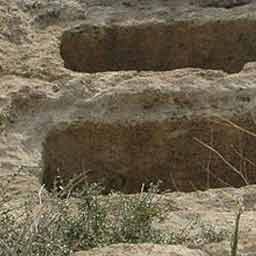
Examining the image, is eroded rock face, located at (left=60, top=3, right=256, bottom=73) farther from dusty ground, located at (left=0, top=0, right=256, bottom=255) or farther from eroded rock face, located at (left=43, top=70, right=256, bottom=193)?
eroded rock face, located at (left=43, top=70, right=256, bottom=193)

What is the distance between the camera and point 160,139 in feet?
18.1

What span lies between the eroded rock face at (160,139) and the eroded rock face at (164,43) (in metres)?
0.94

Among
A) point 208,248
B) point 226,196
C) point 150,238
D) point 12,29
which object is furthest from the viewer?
point 12,29

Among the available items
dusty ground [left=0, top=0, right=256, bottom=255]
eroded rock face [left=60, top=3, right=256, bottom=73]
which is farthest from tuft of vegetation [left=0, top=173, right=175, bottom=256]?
eroded rock face [left=60, top=3, right=256, bottom=73]

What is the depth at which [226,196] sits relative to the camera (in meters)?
4.67

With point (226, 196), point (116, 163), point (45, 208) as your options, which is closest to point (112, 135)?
point (116, 163)

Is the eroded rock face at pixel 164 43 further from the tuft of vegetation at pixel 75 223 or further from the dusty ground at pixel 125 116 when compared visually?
the tuft of vegetation at pixel 75 223

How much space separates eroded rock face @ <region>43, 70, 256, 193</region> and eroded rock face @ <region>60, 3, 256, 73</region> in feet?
3.09

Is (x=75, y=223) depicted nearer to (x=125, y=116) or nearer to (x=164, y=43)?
(x=125, y=116)

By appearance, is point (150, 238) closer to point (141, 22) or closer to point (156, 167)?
point (156, 167)

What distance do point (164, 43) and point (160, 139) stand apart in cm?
124

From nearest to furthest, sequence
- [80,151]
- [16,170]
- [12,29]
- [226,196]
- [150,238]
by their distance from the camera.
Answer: [150,238], [226,196], [16,170], [80,151], [12,29]

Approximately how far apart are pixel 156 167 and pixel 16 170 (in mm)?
940

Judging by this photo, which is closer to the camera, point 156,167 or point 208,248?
point 208,248
